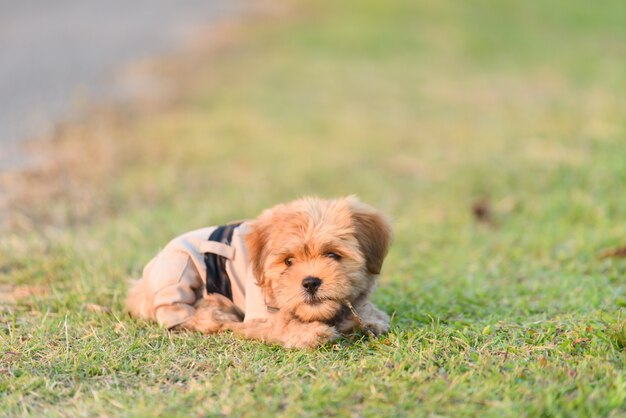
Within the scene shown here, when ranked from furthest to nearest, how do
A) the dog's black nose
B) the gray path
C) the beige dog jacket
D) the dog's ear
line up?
the gray path
the beige dog jacket
the dog's ear
the dog's black nose

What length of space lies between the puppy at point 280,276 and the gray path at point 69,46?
20.0 feet

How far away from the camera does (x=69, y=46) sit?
21.1 meters

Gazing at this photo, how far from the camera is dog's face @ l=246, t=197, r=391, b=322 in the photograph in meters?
4.79

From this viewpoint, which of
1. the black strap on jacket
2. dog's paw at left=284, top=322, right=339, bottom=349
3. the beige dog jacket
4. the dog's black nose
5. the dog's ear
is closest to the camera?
the dog's black nose

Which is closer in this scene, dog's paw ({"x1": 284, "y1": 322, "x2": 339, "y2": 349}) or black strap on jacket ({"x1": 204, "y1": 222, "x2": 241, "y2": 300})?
dog's paw ({"x1": 284, "y1": 322, "x2": 339, "y2": 349})

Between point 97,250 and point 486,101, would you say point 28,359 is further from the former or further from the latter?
point 486,101

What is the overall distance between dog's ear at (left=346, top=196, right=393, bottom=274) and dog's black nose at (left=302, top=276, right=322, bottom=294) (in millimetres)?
425

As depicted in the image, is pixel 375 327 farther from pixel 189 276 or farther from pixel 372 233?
pixel 189 276

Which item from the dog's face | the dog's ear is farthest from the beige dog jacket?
the dog's ear

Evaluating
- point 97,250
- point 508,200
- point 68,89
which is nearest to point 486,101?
point 508,200

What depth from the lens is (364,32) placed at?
24641 millimetres

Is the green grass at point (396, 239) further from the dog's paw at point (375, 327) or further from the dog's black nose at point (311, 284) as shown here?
the dog's black nose at point (311, 284)

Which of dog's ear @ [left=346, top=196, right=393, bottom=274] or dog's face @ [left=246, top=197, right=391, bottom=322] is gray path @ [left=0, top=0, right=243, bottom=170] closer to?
dog's face @ [left=246, top=197, right=391, bottom=322]

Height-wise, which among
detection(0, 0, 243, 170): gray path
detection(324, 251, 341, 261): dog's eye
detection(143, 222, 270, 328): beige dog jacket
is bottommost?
detection(143, 222, 270, 328): beige dog jacket
